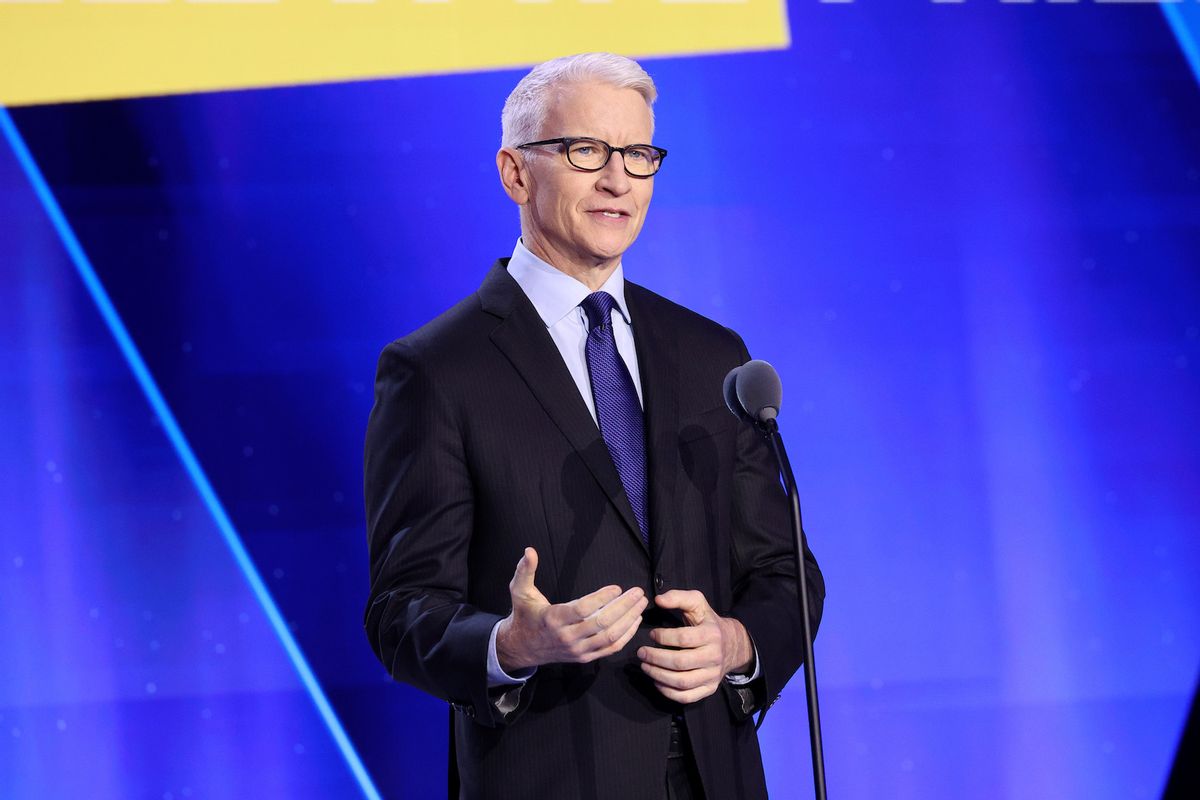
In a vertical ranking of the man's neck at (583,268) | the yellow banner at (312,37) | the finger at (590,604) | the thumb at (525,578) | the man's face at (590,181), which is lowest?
the finger at (590,604)

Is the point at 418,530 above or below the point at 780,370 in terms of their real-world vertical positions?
below

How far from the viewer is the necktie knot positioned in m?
1.98

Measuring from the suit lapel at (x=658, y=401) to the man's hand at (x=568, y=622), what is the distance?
0.31 meters

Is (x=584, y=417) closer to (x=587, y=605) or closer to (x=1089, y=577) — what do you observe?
(x=587, y=605)

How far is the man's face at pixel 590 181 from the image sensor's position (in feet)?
6.43

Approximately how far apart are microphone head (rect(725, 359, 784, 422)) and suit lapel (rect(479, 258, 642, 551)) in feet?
0.87

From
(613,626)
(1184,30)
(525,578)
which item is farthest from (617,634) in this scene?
(1184,30)

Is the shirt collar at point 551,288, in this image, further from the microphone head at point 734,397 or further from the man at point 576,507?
the microphone head at point 734,397

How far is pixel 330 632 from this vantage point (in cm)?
309

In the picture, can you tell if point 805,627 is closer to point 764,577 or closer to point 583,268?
point 764,577

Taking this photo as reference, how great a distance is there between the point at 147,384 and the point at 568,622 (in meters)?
1.90

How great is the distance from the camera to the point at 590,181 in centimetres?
197

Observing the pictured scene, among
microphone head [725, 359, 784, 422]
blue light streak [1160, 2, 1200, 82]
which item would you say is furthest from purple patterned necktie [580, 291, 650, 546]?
blue light streak [1160, 2, 1200, 82]

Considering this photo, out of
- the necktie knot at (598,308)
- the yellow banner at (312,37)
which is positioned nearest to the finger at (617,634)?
the necktie knot at (598,308)
